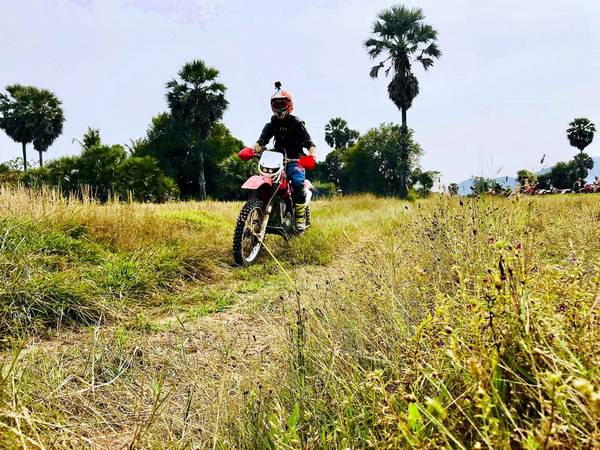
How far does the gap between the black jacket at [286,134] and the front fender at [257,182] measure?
0.82 m

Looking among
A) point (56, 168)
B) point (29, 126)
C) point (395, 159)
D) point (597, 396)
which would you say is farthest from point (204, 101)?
point (597, 396)

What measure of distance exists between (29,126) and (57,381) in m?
57.4

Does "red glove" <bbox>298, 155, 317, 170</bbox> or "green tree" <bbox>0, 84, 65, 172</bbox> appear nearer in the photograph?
"red glove" <bbox>298, 155, 317, 170</bbox>

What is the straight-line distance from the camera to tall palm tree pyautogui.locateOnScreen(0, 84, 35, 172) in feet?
156

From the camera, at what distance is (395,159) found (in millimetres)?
42406

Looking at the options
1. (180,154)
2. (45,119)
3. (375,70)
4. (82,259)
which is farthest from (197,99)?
(82,259)

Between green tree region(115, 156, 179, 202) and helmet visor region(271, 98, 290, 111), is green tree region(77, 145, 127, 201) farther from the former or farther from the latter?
helmet visor region(271, 98, 290, 111)

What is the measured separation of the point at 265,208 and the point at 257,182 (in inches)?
17.1

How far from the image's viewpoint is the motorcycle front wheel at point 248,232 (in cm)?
487

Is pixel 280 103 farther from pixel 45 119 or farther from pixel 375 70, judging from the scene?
pixel 45 119

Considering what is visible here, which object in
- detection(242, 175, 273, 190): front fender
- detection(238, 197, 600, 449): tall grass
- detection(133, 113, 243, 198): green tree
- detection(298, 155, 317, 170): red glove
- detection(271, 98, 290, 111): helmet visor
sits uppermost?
detection(133, 113, 243, 198): green tree

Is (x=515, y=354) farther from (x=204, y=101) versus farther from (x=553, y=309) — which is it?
(x=204, y=101)

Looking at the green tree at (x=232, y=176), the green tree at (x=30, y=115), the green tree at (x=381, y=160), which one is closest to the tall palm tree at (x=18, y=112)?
the green tree at (x=30, y=115)

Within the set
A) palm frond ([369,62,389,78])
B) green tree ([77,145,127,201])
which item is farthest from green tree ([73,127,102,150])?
palm frond ([369,62,389,78])
